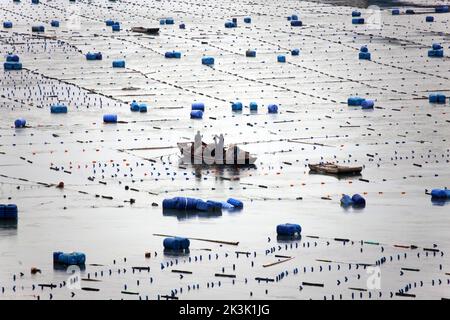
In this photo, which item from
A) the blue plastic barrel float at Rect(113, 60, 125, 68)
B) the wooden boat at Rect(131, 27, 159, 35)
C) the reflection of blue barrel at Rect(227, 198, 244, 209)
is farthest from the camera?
the wooden boat at Rect(131, 27, 159, 35)

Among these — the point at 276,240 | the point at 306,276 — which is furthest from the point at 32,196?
the point at 306,276

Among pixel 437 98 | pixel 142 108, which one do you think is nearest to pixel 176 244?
pixel 142 108

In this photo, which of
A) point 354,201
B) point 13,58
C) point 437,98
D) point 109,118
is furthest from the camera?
point 13,58

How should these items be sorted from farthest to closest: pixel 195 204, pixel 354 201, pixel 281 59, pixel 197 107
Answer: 1. pixel 281 59
2. pixel 197 107
3. pixel 354 201
4. pixel 195 204

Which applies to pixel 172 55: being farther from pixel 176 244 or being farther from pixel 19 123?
pixel 176 244

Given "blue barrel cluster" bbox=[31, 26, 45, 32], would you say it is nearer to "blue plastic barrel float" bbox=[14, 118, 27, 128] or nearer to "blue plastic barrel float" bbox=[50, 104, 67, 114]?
"blue plastic barrel float" bbox=[50, 104, 67, 114]

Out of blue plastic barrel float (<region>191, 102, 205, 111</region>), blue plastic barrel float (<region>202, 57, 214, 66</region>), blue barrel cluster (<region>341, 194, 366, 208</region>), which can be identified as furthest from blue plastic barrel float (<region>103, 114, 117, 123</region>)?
blue plastic barrel float (<region>202, 57, 214, 66</region>)
